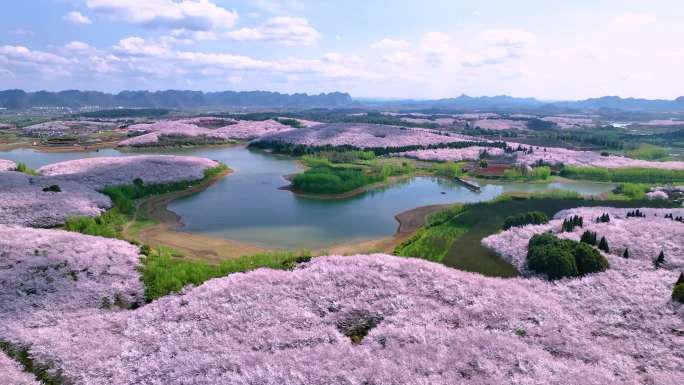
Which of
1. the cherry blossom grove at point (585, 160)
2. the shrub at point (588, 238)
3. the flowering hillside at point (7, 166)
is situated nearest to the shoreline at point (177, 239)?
the shrub at point (588, 238)

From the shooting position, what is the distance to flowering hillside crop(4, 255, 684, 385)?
24234 mm

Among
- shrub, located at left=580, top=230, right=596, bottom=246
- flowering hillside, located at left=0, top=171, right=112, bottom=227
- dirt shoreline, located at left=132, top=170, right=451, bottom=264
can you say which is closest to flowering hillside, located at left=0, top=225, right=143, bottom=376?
dirt shoreline, located at left=132, top=170, right=451, bottom=264

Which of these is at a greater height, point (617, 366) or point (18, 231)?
point (18, 231)

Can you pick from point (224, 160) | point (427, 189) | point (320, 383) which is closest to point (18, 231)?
point (320, 383)

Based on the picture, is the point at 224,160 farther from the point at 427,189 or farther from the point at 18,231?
the point at 18,231

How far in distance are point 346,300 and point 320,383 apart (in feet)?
34.6

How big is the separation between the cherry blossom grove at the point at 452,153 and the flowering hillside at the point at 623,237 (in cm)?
6937

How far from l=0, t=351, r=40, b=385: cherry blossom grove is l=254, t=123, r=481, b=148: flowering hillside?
4872 inches

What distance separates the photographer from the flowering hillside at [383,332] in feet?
79.5

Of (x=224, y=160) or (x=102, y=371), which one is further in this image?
(x=224, y=160)

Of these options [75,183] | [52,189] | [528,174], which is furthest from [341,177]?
[52,189]

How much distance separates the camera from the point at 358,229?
193 ft

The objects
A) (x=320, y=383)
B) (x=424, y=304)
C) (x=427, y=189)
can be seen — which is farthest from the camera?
(x=427, y=189)

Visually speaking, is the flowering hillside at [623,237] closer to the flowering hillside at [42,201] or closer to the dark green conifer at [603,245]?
the dark green conifer at [603,245]
